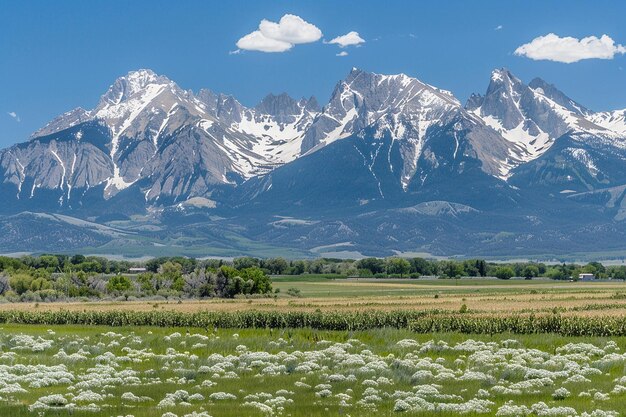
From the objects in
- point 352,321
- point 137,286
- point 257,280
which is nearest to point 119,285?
point 137,286

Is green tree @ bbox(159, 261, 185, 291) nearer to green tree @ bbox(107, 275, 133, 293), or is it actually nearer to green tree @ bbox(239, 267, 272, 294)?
green tree @ bbox(107, 275, 133, 293)

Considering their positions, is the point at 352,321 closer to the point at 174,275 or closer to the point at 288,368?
the point at 288,368

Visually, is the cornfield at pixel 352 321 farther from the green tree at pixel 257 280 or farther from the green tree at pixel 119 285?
the green tree at pixel 257 280

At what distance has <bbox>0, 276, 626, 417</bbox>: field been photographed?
3912cm

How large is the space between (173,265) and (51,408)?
5991 inches

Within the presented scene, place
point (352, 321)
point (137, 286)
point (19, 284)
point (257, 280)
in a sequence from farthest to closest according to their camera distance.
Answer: point (137, 286), point (257, 280), point (19, 284), point (352, 321)

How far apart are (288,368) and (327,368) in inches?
75.6

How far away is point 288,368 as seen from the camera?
50.3m

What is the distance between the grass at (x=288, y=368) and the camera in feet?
128

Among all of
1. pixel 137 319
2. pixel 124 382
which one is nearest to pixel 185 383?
pixel 124 382

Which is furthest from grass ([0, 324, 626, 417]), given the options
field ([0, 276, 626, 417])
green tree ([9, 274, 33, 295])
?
green tree ([9, 274, 33, 295])

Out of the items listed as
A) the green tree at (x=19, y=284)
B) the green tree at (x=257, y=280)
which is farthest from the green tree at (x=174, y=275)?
the green tree at (x=19, y=284)

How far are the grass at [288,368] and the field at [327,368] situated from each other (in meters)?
0.11

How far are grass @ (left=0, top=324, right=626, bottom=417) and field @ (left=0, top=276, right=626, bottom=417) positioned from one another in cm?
11
